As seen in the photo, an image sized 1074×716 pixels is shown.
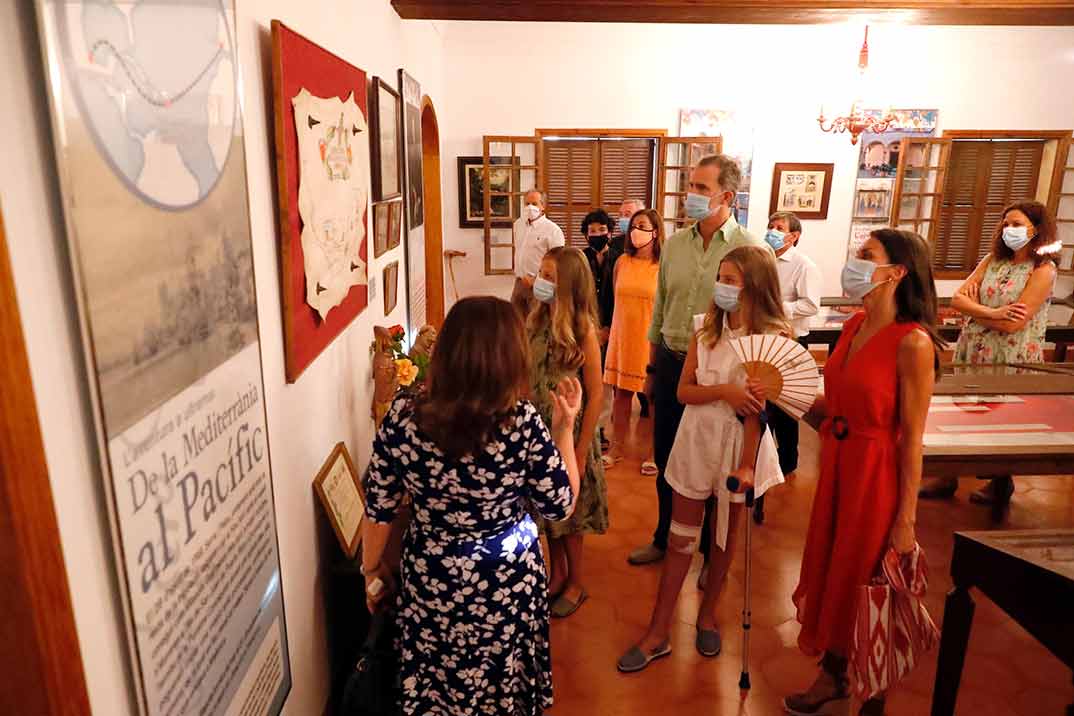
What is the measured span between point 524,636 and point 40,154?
177 cm

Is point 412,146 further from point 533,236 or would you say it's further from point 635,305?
point 533,236

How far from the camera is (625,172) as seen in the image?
7.98 metres

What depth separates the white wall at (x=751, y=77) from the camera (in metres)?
7.58

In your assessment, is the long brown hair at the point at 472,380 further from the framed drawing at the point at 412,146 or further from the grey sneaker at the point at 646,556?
the framed drawing at the point at 412,146

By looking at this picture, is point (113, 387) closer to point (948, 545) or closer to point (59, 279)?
point (59, 279)

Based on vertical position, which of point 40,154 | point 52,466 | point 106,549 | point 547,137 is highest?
point 547,137

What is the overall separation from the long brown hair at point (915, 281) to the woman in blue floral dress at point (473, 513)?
1.18 metres

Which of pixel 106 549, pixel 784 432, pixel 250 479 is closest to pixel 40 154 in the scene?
pixel 106 549

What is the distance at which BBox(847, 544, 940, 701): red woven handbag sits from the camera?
7.66 feet

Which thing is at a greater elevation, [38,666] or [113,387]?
[113,387]

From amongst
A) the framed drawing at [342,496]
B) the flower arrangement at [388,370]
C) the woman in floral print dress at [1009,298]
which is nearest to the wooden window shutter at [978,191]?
the woman in floral print dress at [1009,298]

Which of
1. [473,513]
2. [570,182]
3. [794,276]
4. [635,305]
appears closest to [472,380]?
[473,513]

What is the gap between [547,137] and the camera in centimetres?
789

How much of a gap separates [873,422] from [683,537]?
0.89 m
